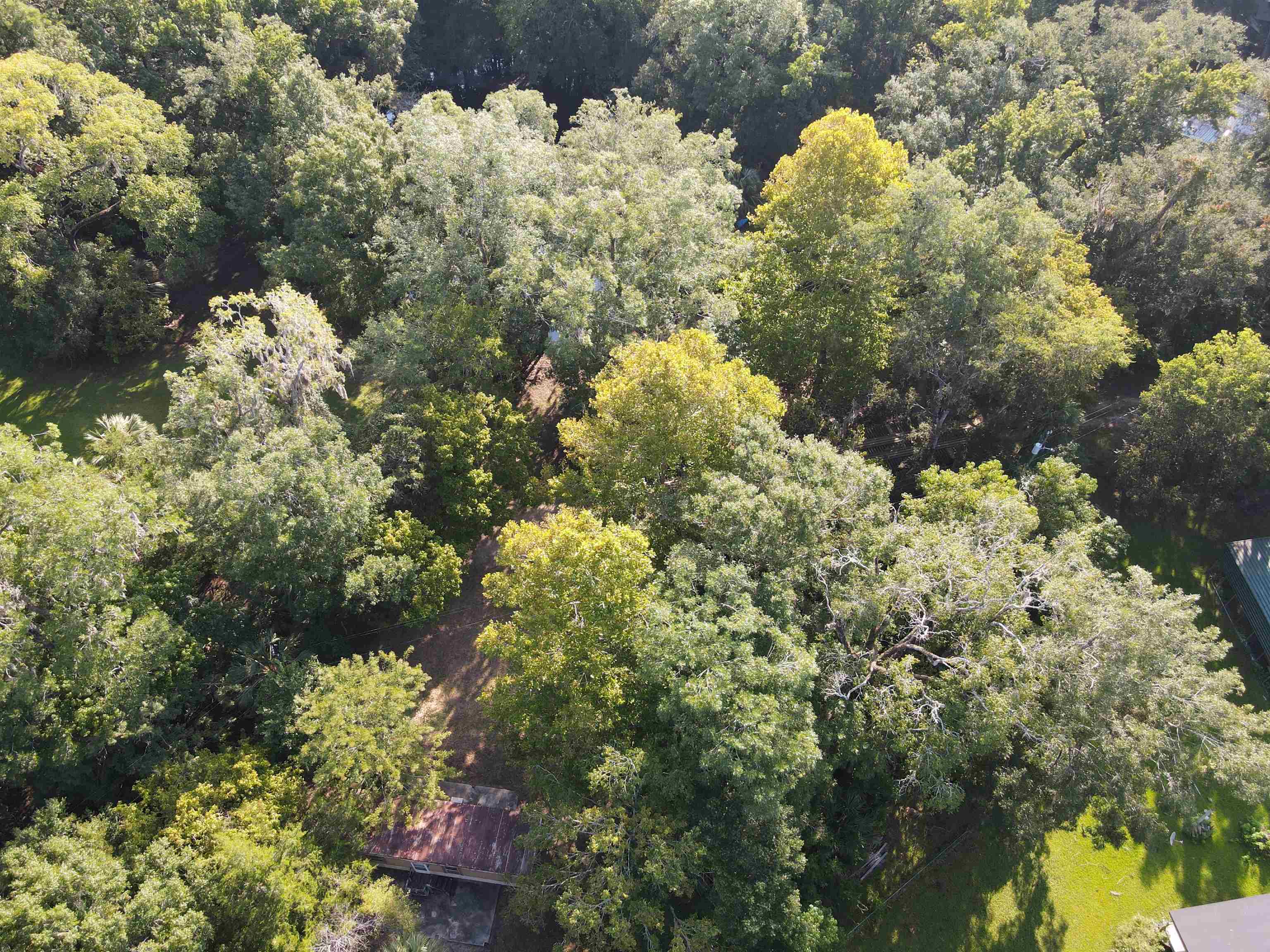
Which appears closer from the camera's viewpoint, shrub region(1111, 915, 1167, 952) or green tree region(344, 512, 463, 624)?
shrub region(1111, 915, 1167, 952)

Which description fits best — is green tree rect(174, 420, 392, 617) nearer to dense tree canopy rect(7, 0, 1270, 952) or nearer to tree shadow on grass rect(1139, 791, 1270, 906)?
dense tree canopy rect(7, 0, 1270, 952)

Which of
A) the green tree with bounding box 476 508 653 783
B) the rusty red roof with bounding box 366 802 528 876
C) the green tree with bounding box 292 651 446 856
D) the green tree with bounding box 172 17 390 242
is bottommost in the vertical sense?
the rusty red roof with bounding box 366 802 528 876

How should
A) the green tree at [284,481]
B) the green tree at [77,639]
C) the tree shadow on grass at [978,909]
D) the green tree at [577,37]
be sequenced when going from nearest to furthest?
the green tree at [77,639] < the green tree at [284,481] < the tree shadow on grass at [978,909] < the green tree at [577,37]

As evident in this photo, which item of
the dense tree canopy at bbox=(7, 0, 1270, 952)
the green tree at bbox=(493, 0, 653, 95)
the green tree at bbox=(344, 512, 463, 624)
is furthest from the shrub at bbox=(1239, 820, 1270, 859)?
the green tree at bbox=(493, 0, 653, 95)

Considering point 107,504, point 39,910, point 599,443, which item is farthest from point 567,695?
point 107,504

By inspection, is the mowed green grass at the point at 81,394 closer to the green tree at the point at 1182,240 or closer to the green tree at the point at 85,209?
the green tree at the point at 85,209

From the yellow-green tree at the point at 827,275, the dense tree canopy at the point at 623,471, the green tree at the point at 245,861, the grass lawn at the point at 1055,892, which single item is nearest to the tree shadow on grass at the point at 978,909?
the grass lawn at the point at 1055,892

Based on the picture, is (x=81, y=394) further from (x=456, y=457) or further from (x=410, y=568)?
(x=410, y=568)
